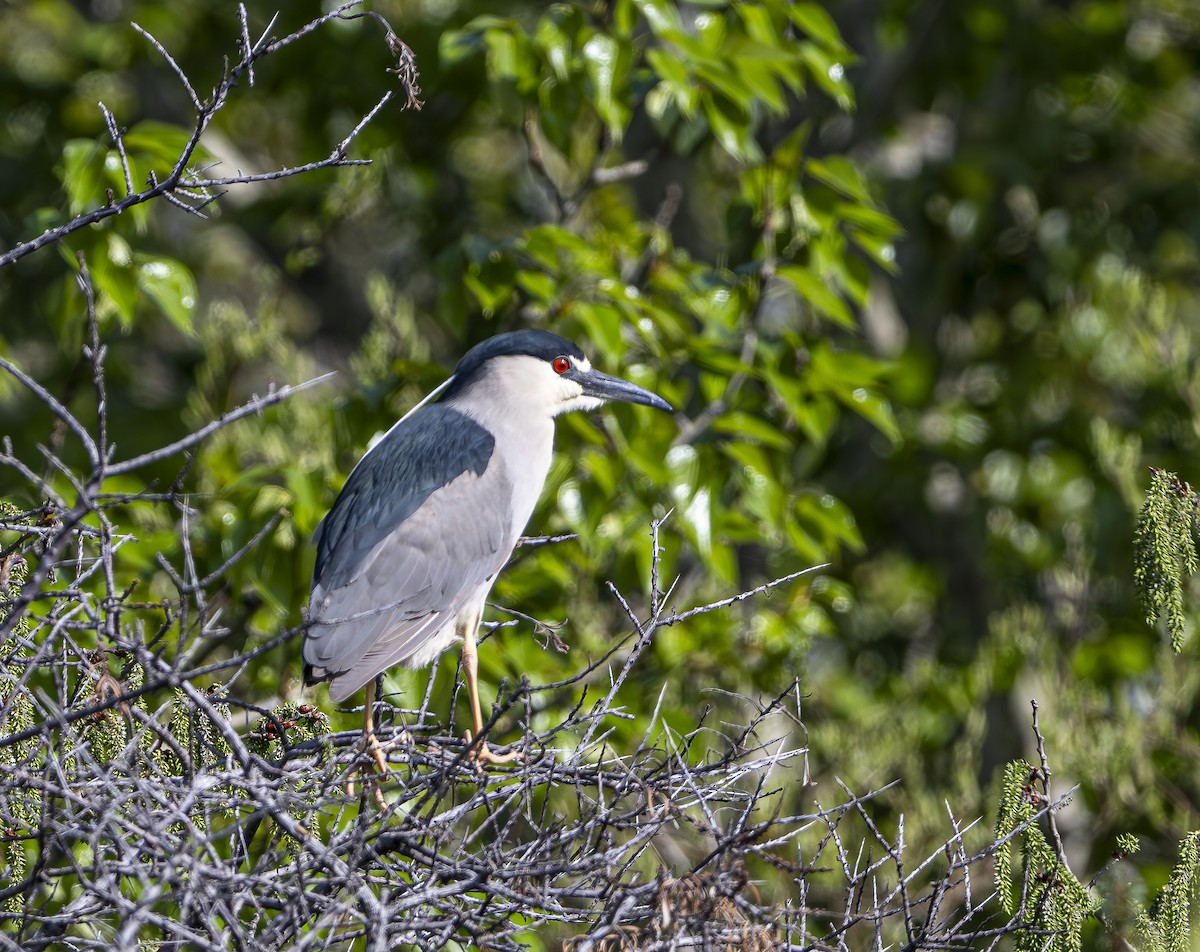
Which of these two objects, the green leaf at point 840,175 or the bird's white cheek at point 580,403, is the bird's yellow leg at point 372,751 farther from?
the green leaf at point 840,175

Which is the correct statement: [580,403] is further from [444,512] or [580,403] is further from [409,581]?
[409,581]

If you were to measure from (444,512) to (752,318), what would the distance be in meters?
1.13

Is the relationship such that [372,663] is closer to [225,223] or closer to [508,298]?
[508,298]

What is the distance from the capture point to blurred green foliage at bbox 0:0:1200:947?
349cm

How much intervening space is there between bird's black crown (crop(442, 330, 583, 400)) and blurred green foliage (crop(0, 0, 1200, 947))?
10 cm

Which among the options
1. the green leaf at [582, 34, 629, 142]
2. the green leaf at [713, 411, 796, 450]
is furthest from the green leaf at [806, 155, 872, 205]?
the green leaf at [713, 411, 796, 450]

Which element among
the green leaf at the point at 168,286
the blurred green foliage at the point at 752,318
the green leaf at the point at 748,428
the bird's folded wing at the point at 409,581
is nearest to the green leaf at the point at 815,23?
the blurred green foliage at the point at 752,318

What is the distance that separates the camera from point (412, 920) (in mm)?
2086

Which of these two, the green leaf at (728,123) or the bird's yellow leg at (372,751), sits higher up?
the green leaf at (728,123)

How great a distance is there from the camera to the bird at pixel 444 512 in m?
2.96

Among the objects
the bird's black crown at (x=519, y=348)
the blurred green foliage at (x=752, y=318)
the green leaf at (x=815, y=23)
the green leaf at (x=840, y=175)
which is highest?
the green leaf at (x=815, y=23)

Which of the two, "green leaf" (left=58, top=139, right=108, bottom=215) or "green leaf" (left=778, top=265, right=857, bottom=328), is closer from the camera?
"green leaf" (left=58, top=139, right=108, bottom=215)

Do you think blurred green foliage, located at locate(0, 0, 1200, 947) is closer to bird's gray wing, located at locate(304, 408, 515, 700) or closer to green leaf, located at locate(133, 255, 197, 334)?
green leaf, located at locate(133, 255, 197, 334)

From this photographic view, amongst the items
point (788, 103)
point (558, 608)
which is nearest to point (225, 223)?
point (788, 103)
